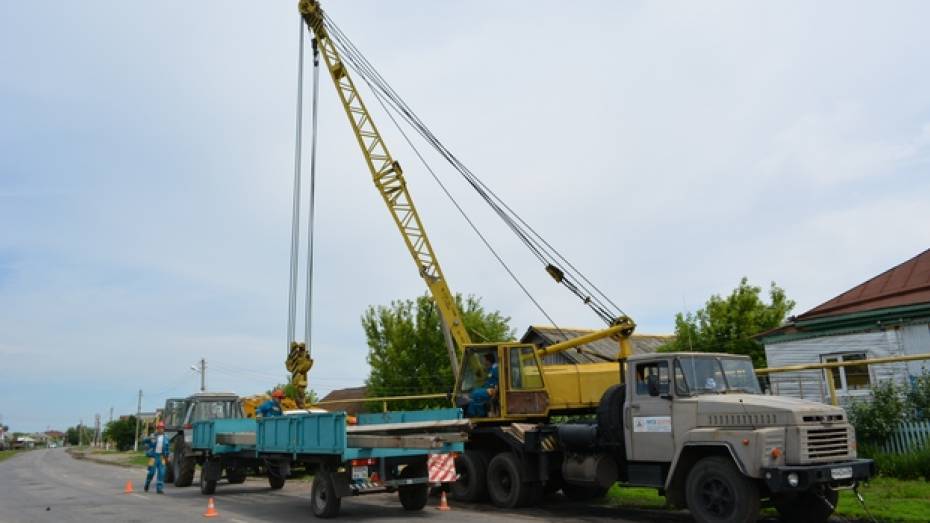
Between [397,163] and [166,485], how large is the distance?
11782 millimetres

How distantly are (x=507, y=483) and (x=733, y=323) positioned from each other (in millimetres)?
21303

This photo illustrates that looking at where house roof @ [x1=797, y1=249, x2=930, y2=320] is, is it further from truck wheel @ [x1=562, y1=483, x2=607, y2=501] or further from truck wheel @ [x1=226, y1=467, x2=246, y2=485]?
truck wheel @ [x1=226, y1=467, x2=246, y2=485]

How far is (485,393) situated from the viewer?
14.9 metres

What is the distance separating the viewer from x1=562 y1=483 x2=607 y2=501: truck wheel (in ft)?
44.8

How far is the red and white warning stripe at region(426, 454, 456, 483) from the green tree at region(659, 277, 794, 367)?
66.0ft

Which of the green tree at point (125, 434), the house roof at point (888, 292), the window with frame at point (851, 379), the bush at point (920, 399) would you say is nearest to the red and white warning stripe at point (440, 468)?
the bush at point (920, 399)

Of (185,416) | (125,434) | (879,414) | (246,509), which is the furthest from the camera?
(125,434)

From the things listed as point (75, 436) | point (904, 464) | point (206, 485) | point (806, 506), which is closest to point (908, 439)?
point (904, 464)

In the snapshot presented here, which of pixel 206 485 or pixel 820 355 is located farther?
pixel 820 355

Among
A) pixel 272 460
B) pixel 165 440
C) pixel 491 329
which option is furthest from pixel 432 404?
pixel 272 460

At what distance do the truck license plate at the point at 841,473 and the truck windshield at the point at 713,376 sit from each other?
1.75m

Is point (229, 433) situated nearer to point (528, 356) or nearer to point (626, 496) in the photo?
point (528, 356)

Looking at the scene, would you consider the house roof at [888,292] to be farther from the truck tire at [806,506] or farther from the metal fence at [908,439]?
the truck tire at [806,506]

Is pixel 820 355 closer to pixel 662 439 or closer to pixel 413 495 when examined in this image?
pixel 662 439
